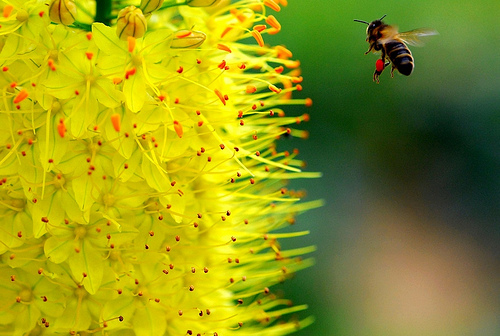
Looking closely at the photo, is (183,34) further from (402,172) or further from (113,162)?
(402,172)

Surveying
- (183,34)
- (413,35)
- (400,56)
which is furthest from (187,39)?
(413,35)

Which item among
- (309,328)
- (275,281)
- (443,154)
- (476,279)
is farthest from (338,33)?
(275,281)

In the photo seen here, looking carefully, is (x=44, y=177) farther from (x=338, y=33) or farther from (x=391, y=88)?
(x=391, y=88)

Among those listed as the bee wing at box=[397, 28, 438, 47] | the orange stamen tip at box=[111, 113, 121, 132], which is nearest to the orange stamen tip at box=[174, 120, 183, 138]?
the orange stamen tip at box=[111, 113, 121, 132]

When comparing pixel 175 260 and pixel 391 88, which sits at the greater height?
pixel 391 88

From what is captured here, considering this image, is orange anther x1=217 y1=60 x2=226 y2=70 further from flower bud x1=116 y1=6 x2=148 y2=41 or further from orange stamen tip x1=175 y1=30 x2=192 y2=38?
flower bud x1=116 y1=6 x2=148 y2=41

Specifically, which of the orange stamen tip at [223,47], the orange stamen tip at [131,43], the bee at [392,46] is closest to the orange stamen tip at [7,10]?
the orange stamen tip at [131,43]
